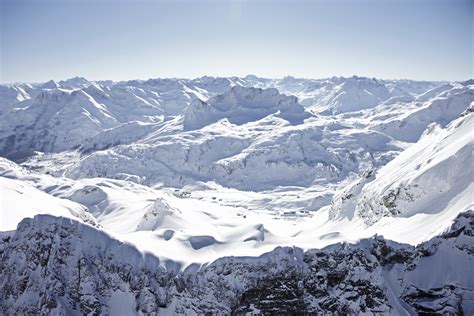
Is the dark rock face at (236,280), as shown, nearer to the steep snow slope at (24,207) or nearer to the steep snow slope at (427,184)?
the steep snow slope at (427,184)

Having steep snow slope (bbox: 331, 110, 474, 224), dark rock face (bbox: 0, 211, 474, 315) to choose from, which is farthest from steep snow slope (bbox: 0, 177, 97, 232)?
steep snow slope (bbox: 331, 110, 474, 224)

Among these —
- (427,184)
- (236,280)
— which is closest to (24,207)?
(236,280)

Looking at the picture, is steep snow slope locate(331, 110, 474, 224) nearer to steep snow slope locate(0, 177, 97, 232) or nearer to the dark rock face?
the dark rock face

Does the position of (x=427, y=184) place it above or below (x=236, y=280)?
above

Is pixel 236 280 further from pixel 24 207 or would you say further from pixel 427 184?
pixel 24 207

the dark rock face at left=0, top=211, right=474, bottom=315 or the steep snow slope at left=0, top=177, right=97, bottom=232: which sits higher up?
the steep snow slope at left=0, top=177, right=97, bottom=232

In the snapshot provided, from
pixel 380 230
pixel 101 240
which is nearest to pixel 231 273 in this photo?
Answer: pixel 101 240

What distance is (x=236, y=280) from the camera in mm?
52719

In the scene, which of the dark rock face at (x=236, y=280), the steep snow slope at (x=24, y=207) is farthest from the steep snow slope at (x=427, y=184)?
the steep snow slope at (x=24, y=207)

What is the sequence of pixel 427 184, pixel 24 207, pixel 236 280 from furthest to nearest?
pixel 24 207 < pixel 427 184 < pixel 236 280

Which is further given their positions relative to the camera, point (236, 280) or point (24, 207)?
point (24, 207)

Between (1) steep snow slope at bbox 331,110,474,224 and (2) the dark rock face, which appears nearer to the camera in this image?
(2) the dark rock face

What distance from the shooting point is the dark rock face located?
51875 mm

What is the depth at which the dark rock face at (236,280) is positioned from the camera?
51.9 m
